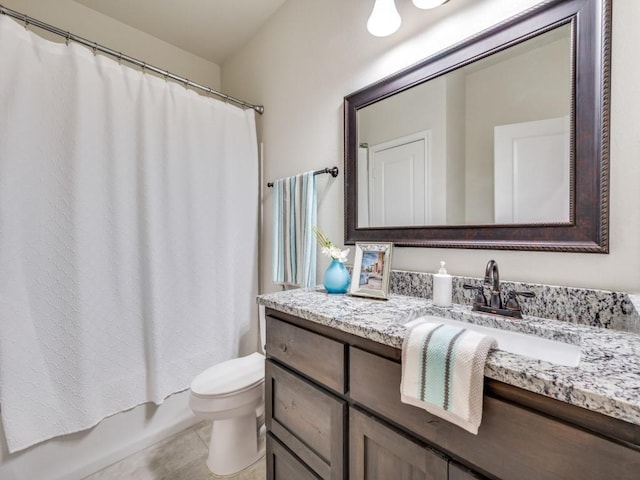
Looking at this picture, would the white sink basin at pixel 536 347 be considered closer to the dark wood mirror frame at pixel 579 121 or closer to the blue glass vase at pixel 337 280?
the dark wood mirror frame at pixel 579 121

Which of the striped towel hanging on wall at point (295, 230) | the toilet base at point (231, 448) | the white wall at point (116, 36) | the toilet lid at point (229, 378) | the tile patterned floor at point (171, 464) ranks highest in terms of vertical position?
the white wall at point (116, 36)

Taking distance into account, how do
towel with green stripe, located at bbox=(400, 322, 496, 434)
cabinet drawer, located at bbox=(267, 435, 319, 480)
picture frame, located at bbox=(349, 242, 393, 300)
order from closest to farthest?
1. towel with green stripe, located at bbox=(400, 322, 496, 434)
2. cabinet drawer, located at bbox=(267, 435, 319, 480)
3. picture frame, located at bbox=(349, 242, 393, 300)

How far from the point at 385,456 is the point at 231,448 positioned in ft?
3.56

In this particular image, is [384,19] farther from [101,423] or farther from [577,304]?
[101,423]

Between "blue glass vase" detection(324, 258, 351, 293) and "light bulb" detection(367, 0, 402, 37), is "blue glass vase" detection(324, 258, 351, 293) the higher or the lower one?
the lower one

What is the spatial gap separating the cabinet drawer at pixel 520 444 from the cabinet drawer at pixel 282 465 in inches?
19.1

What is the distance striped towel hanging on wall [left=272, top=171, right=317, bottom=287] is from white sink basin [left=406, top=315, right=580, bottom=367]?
816mm

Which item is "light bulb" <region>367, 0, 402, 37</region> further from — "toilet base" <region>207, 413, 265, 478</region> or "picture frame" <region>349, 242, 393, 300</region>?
"toilet base" <region>207, 413, 265, 478</region>

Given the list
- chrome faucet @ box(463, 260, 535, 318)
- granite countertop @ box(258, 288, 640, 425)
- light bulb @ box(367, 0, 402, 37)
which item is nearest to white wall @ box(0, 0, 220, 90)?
light bulb @ box(367, 0, 402, 37)

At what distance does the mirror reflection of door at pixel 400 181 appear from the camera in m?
1.17

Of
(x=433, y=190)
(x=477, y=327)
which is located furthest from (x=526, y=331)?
(x=433, y=190)

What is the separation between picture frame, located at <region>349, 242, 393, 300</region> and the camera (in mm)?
1137

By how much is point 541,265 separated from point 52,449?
7.36ft

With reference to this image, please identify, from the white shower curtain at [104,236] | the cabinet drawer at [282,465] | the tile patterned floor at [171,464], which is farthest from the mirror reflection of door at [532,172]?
the tile patterned floor at [171,464]
